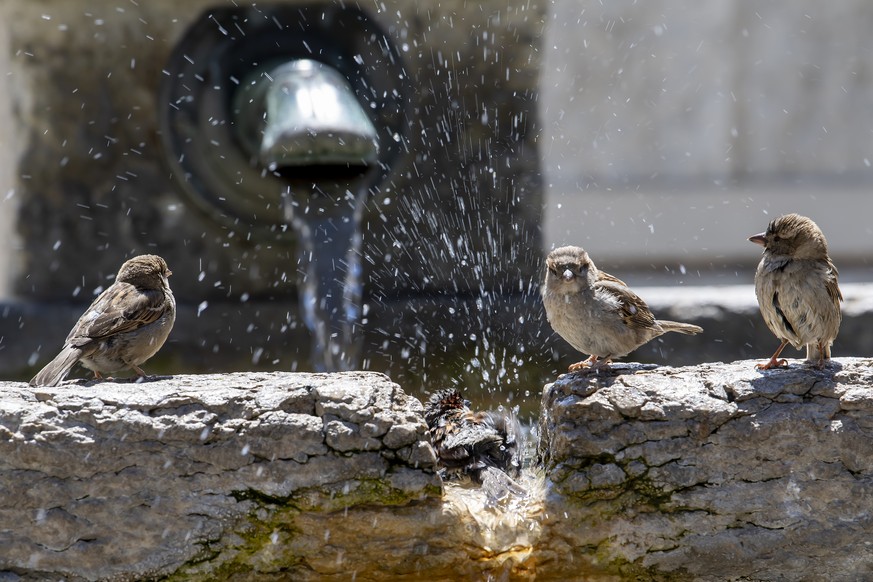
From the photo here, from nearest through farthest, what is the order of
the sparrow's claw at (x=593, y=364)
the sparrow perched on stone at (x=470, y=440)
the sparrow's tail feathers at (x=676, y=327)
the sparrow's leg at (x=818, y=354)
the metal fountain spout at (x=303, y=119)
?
the sparrow's leg at (x=818, y=354) < the sparrow's claw at (x=593, y=364) < the sparrow perched on stone at (x=470, y=440) < the sparrow's tail feathers at (x=676, y=327) < the metal fountain spout at (x=303, y=119)

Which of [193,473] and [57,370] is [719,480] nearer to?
[193,473]

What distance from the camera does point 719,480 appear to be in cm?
239

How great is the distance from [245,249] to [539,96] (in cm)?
146

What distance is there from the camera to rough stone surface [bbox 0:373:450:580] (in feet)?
7.40

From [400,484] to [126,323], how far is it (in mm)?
1113

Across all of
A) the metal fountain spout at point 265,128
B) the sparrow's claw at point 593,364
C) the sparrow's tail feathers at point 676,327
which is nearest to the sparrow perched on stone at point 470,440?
the sparrow's claw at point 593,364

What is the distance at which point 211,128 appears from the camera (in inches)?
166

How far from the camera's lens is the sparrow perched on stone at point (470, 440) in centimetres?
286

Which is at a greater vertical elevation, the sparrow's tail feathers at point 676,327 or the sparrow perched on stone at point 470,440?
the sparrow's tail feathers at point 676,327

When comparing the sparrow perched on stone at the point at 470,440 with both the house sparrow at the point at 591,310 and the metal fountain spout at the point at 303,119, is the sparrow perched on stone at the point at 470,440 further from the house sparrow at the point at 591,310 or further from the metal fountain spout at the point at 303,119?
the metal fountain spout at the point at 303,119

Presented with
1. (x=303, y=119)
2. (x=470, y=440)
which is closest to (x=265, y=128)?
(x=303, y=119)

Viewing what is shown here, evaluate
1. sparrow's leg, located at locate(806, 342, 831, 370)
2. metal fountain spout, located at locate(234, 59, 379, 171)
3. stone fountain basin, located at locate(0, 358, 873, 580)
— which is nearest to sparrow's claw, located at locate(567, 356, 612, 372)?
stone fountain basin, located at locate(0, 358, 873, 580)

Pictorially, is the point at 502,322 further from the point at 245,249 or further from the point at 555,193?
the point at 555,193

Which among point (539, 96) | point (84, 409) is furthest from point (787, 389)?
point (539, 96)
